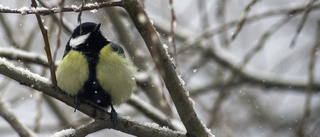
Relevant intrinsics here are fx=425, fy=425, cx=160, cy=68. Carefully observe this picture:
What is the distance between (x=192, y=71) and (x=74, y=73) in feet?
3.39

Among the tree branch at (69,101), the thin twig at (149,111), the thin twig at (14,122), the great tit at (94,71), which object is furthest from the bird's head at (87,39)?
the thin twig at (149,111)

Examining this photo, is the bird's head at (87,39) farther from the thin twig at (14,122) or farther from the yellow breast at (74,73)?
the thin twig at (14,122)

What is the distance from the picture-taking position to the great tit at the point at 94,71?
8.72 ft

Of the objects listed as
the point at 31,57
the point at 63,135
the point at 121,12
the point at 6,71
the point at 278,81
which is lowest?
the point at 63,135

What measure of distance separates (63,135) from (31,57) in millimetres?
→ 1334

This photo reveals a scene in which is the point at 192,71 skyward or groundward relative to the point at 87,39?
skyward

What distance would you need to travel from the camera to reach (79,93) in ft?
8.50

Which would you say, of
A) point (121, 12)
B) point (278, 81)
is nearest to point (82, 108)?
point (121, 12)

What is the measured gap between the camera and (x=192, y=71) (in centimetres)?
333

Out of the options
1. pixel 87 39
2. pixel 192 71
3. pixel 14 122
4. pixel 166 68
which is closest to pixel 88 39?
pixel 87 39

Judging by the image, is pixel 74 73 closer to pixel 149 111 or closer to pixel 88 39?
pixel 88 39

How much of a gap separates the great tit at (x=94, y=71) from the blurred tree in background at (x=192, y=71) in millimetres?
225

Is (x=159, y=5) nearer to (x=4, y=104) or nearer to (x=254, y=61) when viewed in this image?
(x=254, y=61)

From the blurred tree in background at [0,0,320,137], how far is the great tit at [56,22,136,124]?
23 cm
